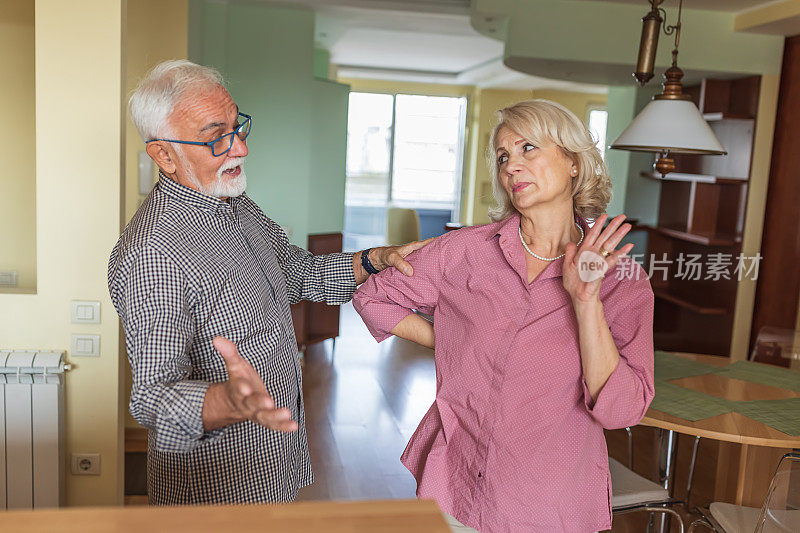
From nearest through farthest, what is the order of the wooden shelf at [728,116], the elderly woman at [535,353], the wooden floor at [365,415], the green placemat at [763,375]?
the elderly woman at [535,353] → the green placemat at [763,375] → the wooden floor at [365,415] → the wooden shelf at [728,116]

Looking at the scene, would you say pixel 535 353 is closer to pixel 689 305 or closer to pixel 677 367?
pixel 677 367

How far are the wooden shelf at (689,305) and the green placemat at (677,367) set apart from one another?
2011mm

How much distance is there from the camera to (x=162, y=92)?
1.55 m

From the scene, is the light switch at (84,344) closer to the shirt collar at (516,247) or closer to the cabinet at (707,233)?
the shirt collar at (516,247)

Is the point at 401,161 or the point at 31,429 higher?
the point at 401,161

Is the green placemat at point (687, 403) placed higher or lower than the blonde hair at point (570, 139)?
lower

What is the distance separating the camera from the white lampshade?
2613mm

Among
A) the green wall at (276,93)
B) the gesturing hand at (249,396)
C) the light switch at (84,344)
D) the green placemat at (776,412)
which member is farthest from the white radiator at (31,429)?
the green wall at (276,93)

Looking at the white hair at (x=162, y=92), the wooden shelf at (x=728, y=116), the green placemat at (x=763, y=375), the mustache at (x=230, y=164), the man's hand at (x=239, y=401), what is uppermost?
the wooden shelf at (x=728, y=116)

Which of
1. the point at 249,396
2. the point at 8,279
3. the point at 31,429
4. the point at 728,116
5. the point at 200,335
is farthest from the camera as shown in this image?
the point at 728,116

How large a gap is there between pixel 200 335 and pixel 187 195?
0.98ft

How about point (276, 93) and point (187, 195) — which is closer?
point (187, 195)

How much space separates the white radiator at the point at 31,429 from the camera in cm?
246

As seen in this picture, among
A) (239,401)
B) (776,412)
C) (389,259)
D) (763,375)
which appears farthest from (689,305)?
(239,401)
